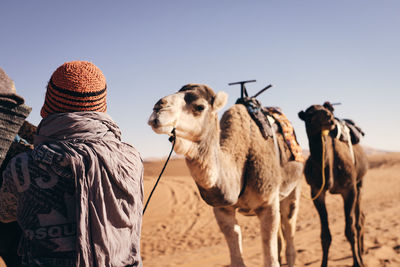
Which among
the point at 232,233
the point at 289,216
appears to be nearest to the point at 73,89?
the point at 232,233

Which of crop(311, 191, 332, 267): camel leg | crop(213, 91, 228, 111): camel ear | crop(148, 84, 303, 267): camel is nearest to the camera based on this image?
crop(148, 84, 303, 267): camel

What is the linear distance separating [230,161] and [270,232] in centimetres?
98

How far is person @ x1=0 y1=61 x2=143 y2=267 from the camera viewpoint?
134 cm

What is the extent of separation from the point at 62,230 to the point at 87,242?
0.37 ft

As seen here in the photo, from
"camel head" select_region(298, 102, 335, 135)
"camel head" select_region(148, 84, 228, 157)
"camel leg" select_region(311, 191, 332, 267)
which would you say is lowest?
"camel leg" select_region(311, 191, 332, 267)

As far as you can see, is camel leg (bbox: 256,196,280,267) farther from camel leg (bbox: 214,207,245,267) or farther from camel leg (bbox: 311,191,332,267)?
camel leg (bbox: 311,191,332,267)

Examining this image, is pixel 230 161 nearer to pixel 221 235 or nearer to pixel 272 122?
pixel 272 122

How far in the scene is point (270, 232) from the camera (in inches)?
155

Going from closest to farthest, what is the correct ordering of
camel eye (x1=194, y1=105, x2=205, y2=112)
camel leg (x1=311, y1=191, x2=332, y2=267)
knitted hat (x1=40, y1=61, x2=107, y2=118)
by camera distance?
knitted hat (x1=40, y1=61, x2=107, y2=118)
camel eye (x1=194, y1=105, x2=205, y2=112)
camel leg (x1=311, y1=191, x2=332, y2=267)

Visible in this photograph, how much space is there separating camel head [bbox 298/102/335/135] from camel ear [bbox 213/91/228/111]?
2299mm

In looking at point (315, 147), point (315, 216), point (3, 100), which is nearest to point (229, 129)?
point (315, 147)

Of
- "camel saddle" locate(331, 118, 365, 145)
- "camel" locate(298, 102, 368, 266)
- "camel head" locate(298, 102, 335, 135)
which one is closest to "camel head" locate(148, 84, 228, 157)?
"camel head" locate(298, 102, 335, 135)

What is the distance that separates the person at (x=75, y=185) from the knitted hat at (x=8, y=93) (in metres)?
1.26

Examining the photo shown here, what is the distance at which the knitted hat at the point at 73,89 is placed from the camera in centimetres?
147
